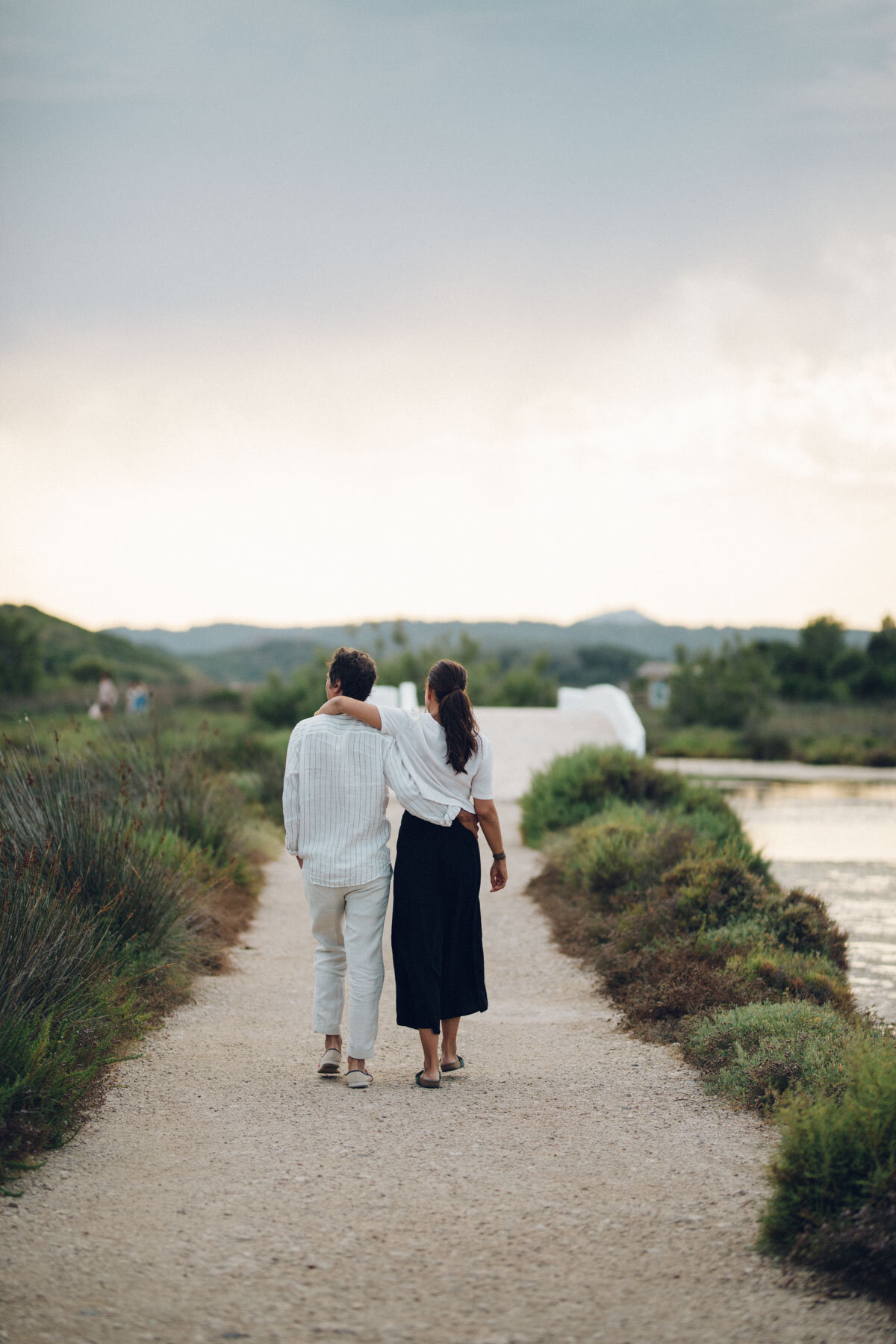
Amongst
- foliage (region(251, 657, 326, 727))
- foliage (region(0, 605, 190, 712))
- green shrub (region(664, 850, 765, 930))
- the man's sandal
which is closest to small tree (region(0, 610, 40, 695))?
foliage (region(0, 605, 190, 712))

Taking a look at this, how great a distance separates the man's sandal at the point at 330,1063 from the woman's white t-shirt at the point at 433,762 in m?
1.19

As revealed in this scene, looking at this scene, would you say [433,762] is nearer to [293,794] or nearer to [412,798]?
[412,798]

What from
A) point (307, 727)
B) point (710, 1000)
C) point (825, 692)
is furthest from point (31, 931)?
point (825, 692)

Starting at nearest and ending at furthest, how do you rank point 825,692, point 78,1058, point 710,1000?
point 78,1058
point 710,1000
point 825,692

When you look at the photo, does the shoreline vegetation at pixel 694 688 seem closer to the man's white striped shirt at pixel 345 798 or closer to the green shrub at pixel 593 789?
the green shrub at pixel 593 789

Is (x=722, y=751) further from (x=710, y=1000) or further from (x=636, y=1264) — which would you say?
(x=636, y=1264)

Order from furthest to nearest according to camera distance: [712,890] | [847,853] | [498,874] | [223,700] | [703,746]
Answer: [223,700], [703,746], [847,853], [712,890], [498,874]

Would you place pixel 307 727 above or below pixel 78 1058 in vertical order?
above

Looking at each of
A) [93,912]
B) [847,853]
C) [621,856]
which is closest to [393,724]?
[93,912]

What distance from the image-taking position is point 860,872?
1223 cm

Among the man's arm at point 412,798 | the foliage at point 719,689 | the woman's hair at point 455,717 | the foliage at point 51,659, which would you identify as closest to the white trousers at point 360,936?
the man's arm at point 412,798

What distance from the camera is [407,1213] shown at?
3.31 m

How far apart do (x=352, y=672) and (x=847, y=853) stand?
35.3ft

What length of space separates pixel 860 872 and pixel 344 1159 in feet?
32.0
